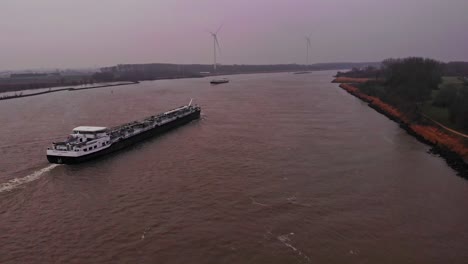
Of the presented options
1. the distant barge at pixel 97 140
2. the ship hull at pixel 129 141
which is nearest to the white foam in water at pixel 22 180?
the ship hull at pixel 129 141

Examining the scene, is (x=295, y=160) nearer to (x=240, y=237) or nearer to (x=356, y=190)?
(x=356, y=190)

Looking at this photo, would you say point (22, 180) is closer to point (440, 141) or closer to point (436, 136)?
point (440, 141)

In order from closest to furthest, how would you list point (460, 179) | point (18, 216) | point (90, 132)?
1. point (18, 216)
2. point (460, 179)
3. point (90, 132)

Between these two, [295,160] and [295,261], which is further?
[295,160]

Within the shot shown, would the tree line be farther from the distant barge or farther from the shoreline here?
the distant barge

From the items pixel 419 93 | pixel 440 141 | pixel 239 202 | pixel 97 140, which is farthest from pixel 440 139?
pixel 97 140

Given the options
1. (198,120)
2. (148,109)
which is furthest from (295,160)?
(148,109)
